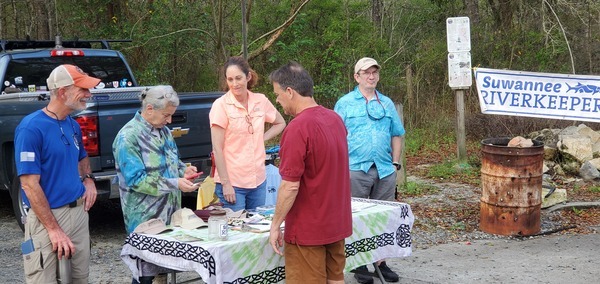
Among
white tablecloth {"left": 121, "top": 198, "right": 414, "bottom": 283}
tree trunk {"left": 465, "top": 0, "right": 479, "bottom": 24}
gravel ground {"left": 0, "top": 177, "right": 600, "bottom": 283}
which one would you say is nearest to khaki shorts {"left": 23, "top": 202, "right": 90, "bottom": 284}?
white tablecloth {"left": 121, "top": 198, "right": 414, "bottom": 283}

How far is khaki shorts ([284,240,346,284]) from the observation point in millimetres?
3936

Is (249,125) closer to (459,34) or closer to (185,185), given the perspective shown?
(185,185)

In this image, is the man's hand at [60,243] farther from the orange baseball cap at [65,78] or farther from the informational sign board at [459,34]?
the informational sign board at [459,34]

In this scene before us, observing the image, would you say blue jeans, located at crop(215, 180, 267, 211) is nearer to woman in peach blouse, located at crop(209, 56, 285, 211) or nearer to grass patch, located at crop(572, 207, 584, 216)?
woman in peach blouse, located at crop(209, 56, 285, 211)

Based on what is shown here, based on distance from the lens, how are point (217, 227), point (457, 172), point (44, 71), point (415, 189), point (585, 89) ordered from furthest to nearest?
point (457, 172) < point (415, 189) < point (585, 89) < point (44, 71) < point (217, 227)

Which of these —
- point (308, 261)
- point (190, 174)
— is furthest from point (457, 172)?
point (308, 261)

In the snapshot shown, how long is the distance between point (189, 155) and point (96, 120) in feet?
3.53

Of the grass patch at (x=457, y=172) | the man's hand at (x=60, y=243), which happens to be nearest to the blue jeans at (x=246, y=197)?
the man's hand at (x=60, y=243)

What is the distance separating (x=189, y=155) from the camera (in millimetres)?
7152

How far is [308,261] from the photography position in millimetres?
3934

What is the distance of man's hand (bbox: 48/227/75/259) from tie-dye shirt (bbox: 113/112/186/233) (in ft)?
1.78

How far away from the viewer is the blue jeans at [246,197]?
17.3ft

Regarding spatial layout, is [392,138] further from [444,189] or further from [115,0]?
[115,0]

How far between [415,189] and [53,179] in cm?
612
